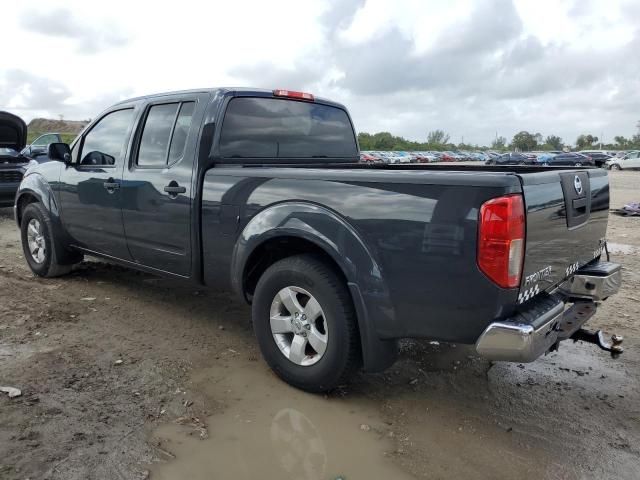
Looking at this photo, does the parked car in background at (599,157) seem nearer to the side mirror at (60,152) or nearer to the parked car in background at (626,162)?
the parked car in background at (626,162)

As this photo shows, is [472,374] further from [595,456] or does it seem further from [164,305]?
[164,305]

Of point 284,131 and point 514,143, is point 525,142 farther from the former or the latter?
point 284,131

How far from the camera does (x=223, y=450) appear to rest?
288 centimetres

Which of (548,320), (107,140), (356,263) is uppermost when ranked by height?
(107,140)

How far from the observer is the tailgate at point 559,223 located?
109 inches

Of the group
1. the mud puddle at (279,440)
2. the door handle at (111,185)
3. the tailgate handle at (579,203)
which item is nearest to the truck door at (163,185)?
the door handle at (111,185)

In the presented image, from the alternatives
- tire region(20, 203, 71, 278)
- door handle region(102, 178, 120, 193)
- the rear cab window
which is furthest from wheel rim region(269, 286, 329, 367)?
tire region(20, 203, 71, 278)

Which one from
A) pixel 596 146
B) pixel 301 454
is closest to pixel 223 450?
pixel 301 454

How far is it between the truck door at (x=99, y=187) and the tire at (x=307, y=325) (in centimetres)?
181

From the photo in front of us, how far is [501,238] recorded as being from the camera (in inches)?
103

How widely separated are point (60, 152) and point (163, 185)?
1.68m

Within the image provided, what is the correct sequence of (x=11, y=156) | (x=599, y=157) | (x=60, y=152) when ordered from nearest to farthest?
(x=60, y=152), (x=11, y=156), (x=599, y=157)

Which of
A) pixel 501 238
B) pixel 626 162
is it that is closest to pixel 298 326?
pixel 501 238

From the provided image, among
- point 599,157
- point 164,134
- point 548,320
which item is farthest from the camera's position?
point 599,157
